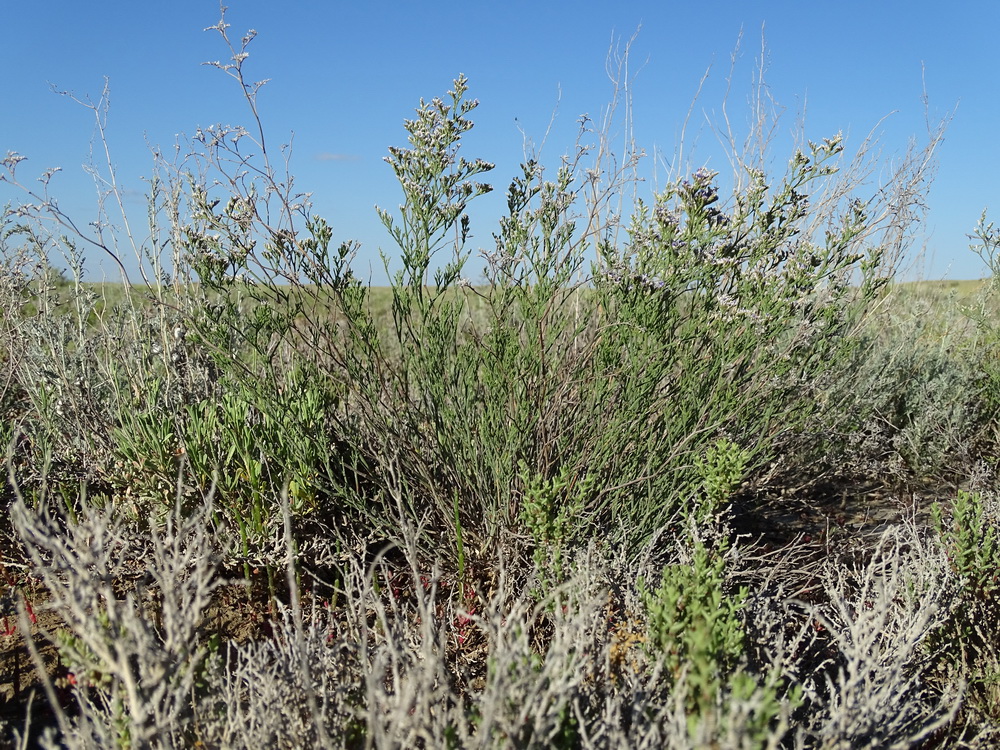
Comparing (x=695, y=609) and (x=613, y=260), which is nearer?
(x=695, y=609)

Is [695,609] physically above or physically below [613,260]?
below

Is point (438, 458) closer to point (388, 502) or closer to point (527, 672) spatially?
point (388, 502)

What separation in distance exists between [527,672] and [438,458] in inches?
53.8

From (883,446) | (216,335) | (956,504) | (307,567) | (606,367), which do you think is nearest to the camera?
(956,504)

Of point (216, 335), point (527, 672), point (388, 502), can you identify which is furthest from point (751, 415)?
point (216, 335)

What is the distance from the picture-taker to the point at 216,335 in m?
2.42

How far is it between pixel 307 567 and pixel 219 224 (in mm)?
1326

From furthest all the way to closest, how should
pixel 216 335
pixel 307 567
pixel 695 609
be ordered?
pixel 307 567, pixel 216 335, pixel 695 609

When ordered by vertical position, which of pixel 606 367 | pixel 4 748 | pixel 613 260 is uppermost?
pixel 613 260

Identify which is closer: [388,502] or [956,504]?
[956,504]

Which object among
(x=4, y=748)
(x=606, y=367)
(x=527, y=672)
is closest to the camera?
(x=527, y=672)

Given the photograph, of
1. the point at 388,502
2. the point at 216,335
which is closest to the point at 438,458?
the point at 388,502

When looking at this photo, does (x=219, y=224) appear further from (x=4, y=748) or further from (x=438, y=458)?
(x=4, y=748)

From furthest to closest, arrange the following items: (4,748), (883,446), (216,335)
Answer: (883,446), (216,335), (4,748)
